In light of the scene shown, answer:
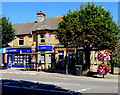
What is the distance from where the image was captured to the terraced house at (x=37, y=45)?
26.8 meters

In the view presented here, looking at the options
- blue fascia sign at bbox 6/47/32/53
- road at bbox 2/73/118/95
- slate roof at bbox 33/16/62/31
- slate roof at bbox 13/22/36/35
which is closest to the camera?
road at bbox 2/73/118/95

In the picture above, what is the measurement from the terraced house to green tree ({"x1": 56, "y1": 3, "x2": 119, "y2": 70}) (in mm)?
7866

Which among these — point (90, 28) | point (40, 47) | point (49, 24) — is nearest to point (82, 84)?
point (90, 28)

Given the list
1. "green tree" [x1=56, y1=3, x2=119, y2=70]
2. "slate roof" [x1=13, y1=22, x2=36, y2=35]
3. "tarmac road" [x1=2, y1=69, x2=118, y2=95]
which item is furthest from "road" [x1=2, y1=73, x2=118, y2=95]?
"slate roof" [x1=13, y1=22, x2=36, y2=35]

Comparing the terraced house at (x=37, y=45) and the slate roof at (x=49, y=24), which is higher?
the slate roof at (x=49, y=24)

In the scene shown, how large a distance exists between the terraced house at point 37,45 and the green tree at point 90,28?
25.8ft

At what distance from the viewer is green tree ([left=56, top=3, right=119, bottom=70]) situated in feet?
55.5

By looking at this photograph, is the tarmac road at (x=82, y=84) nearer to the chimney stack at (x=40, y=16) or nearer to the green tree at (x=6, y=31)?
the green tree at (x=6, y=31)

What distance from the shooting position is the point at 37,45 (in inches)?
1092

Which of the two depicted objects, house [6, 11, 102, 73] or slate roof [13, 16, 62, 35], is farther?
slate roof [13, 16, 62, 35]

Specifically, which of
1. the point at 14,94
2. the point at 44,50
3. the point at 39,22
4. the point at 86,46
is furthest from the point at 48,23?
the point at 14,94

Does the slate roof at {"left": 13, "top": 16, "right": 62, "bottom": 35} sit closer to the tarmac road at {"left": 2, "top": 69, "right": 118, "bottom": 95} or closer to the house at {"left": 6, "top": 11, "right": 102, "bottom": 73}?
the house at {"left": 6, "top": 11, "right": 102, "bottom": 73}

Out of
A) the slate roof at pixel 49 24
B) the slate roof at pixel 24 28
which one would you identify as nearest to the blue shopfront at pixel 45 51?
the slate roof at pixel 49 24

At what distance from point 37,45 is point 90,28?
12.8 m
